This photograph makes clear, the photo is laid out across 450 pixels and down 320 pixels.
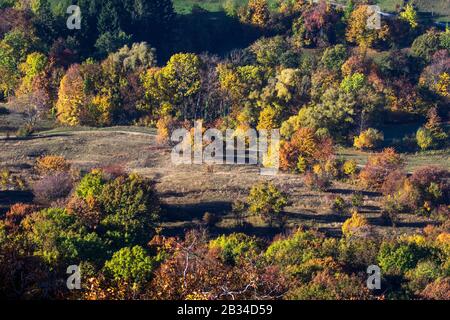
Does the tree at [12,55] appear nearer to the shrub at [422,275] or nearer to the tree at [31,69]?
the tree at [31,69]

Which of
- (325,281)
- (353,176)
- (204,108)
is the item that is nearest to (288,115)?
(204,108)

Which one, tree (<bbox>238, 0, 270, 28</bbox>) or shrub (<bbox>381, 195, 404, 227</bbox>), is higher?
tree (<bbox>238, 0, 270, 28</bbox>)

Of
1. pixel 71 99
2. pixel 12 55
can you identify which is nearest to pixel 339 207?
pixel 71 99

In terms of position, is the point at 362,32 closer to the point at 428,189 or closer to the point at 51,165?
the point at 428,189

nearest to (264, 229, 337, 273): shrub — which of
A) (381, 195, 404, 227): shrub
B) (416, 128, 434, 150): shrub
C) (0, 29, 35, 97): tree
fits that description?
(381, 195, 404, 227): shrub

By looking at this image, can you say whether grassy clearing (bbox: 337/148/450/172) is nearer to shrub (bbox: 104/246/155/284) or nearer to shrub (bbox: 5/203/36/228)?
shrub (bbox: 5/203/36/228)

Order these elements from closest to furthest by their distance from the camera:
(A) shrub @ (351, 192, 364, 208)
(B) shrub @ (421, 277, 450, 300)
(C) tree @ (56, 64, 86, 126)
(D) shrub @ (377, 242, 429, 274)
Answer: (B) shrub @ (421, 277, 450, 300) → (D) shrub @ (377, 242, 429, 274) → (A) shrub @ (351, 192, 364, 208) → (C) tree @ (56, 64, 86, 126)

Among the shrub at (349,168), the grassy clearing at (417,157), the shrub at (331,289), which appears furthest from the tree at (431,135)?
the shrub at (331,289)
